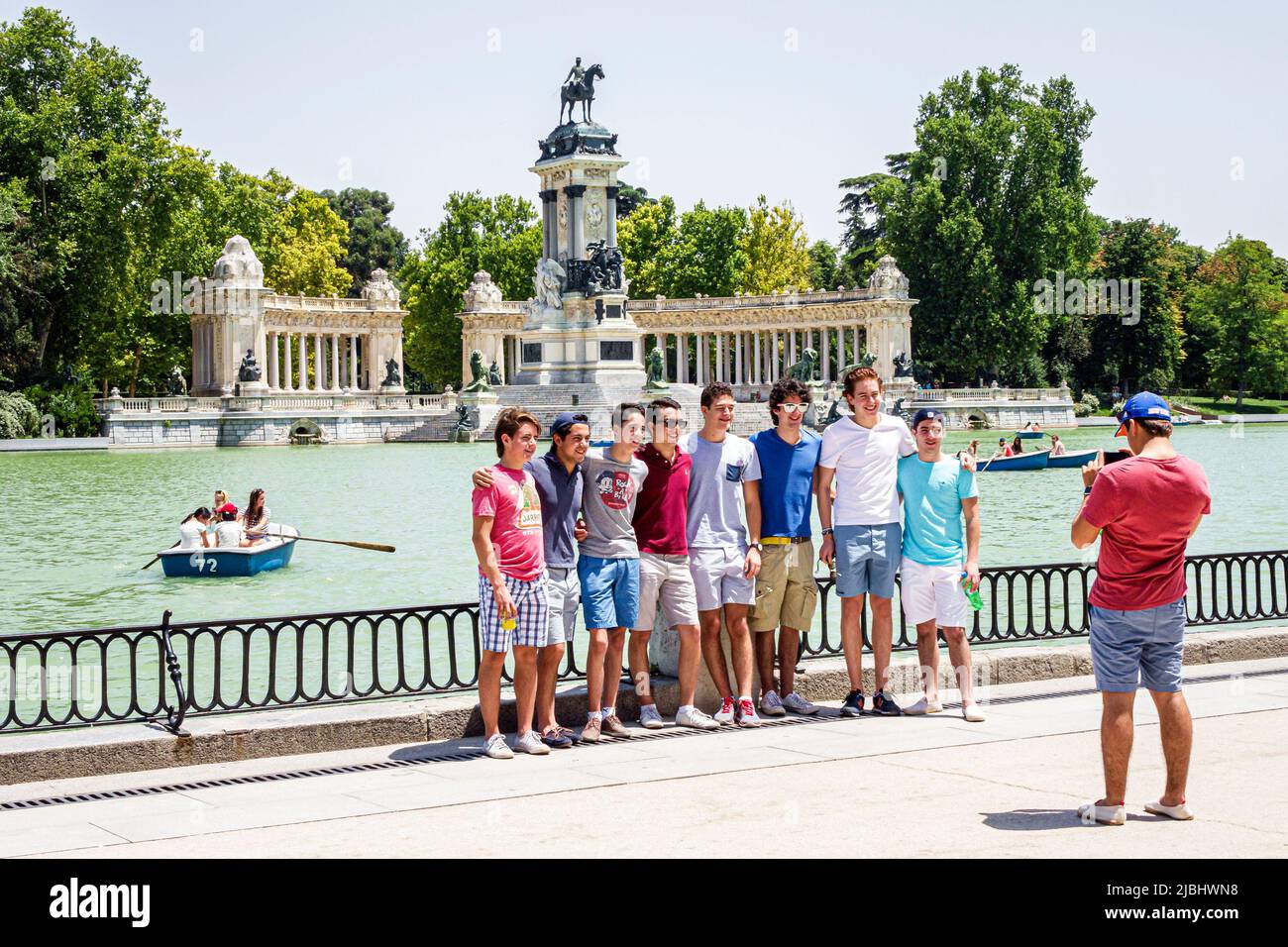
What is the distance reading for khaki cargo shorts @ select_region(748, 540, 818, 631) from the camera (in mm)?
11125

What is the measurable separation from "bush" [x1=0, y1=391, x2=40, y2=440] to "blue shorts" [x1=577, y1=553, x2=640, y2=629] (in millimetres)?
57225

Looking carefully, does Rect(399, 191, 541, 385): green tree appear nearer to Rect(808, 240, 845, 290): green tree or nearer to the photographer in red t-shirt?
Rect(808, 240, 845, 290): green tree

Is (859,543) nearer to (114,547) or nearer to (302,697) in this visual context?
(302,697)

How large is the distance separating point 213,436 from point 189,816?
6485cm

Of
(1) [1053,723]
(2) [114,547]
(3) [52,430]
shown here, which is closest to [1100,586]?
(1) [1053,723]

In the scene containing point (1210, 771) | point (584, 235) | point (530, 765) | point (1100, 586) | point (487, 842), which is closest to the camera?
point (487, 842)

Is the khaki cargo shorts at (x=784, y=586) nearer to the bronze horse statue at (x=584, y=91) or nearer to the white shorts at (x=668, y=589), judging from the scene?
the white shorts at (x=668, y=589)

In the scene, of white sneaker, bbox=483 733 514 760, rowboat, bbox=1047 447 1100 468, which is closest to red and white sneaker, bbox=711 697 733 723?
white sneaker, bbox=483 733 514 760

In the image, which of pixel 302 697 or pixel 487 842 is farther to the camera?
pixel 302 697

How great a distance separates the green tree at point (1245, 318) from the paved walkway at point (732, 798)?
316ft

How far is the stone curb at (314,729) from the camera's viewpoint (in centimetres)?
951

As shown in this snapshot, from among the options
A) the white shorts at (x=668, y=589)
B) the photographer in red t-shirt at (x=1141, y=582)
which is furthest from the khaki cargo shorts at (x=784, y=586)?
the photographer in red t-shirt at (x=1141, y=582)

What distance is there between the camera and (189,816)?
8.40 metres

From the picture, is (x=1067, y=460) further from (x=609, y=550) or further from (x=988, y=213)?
(x=609, y=550)
